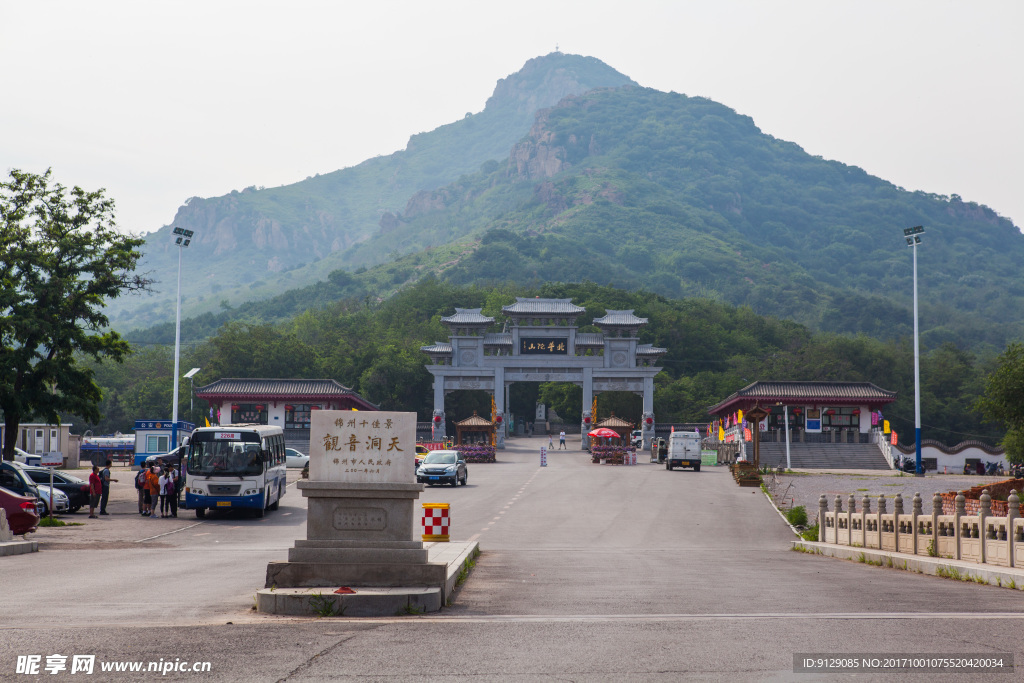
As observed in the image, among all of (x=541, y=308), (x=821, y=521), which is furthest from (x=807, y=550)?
(x=541, y=308)

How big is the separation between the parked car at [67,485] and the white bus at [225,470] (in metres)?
3.68

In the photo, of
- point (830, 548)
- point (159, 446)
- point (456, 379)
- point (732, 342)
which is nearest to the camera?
point (830, 548)

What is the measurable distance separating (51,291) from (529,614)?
2792 cm

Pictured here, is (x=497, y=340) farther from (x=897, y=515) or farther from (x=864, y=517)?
(x=897, y=515)

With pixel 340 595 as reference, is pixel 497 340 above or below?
above

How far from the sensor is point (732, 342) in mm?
107125

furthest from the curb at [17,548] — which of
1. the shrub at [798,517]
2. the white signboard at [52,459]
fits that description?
the white signboard at [52,459]

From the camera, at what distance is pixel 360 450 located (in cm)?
1216

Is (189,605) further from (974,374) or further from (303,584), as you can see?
(974,374)

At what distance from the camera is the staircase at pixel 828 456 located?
61469 millimetres

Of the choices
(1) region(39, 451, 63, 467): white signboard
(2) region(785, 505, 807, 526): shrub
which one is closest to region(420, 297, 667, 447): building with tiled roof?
(1) region(39, 451, 63, 467): white signboard

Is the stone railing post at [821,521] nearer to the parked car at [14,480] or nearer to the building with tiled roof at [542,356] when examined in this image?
the parked car at [14,480]

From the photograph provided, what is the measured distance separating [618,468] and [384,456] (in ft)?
136

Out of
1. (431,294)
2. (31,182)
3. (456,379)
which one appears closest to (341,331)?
(431,294)
